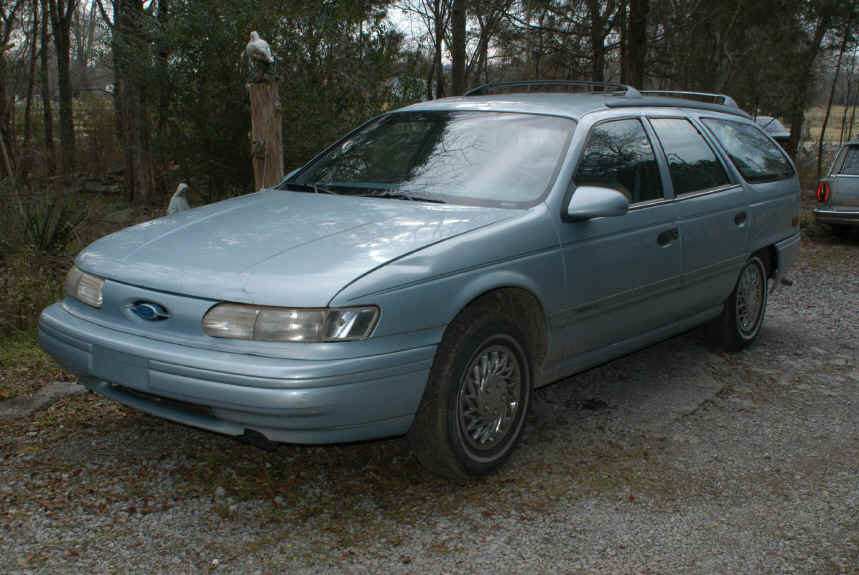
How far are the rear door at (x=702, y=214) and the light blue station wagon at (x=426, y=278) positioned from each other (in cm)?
2

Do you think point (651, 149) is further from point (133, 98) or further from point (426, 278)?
point (133, 98)

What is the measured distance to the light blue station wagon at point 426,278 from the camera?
311 cm

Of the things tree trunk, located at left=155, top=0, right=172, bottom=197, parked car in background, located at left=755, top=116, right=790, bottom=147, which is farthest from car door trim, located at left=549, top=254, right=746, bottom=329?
parked car in background, located at left=755, top=116, right=790, bottom=147

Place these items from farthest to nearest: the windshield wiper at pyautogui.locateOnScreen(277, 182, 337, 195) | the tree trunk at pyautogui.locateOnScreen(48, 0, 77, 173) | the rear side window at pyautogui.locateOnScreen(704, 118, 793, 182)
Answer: the tree trunk at pyautogui.locateOnScreen(48, 0, 77, 173) → the rear side window at pyautogui.locateOnScreen(704, 118, 793, 182) → the windshield wiper at pyautogui.locateOnScreen(277, 182, 337, 195)

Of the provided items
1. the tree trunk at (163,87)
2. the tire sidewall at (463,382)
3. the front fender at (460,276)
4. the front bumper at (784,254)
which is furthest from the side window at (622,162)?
the tree trunk at (163,87)

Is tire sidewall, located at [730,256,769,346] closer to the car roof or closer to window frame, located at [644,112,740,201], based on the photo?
window frame, located at [644,112,740,201]

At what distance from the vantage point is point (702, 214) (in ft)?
16.5

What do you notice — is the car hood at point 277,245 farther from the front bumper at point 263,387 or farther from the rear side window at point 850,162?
the rear side window at point 850,162

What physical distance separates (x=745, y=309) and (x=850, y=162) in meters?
6.83

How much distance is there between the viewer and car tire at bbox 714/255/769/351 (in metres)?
5.79

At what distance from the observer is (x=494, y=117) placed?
15.0ft

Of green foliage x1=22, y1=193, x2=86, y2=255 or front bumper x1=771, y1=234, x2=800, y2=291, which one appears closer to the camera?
front bumper x1=771, y1=234, x2=800, y2=291

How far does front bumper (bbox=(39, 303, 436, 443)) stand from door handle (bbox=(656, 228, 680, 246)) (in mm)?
1885

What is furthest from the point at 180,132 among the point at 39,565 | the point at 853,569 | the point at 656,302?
the point at 853,569
